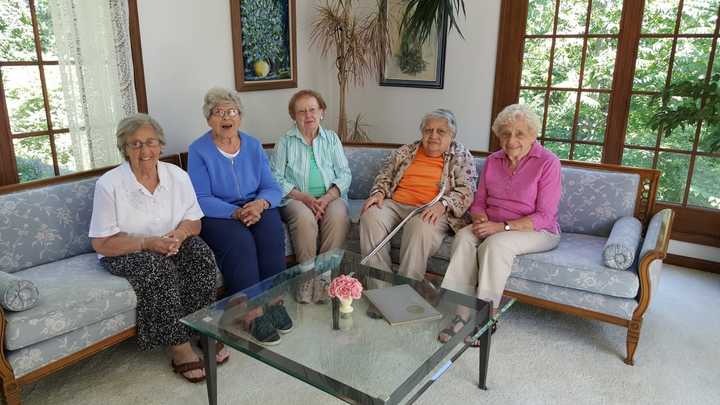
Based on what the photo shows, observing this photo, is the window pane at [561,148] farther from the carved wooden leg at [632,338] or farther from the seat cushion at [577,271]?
the carved wooden leg at [632,338]

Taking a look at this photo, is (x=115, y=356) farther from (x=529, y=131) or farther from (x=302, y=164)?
(x=529, y=131)

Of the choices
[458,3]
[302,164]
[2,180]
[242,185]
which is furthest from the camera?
[458,3]

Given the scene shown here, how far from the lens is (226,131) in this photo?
9.05 ft

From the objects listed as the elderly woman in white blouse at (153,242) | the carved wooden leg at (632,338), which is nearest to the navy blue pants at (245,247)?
the elderly woman in white blouse at (153,242)

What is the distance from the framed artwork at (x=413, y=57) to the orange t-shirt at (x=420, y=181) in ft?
4.16

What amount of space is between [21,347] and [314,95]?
1944 millimetres

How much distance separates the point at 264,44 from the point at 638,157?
273 centimetres

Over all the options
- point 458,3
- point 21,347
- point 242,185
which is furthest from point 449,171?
point 21,347

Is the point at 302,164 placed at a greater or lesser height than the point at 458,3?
lesser

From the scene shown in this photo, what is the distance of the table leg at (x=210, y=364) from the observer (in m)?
1.91

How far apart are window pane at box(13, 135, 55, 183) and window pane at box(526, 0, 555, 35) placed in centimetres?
313

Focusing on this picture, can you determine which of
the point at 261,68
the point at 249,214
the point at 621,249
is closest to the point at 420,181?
the point at 249,214

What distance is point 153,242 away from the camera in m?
2.31

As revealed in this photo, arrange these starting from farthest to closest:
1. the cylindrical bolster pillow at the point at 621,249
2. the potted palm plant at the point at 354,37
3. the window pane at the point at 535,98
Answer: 1. the potted palm plant at the point at 354,37
2. the window pane at the point at 535,98
3. the cylindrical bolster pillow at the point at 621,249
